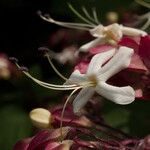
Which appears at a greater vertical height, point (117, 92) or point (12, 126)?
point (117, 92)

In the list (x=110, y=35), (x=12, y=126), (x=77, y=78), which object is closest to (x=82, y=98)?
(x=77, y=78)

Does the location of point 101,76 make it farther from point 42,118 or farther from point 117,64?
point 42,118

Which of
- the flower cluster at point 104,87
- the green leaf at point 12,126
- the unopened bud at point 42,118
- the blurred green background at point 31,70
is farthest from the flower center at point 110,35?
the green leaf at point 12,126

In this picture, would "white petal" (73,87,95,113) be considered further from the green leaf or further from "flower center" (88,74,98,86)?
the green leaf

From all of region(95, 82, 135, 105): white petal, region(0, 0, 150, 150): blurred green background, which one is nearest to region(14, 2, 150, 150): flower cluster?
region(95, 82, 135, 105): white petal

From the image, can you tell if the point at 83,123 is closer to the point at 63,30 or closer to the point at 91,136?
the point at 91,136

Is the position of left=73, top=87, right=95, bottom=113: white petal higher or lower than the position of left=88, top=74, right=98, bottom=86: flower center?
lower
